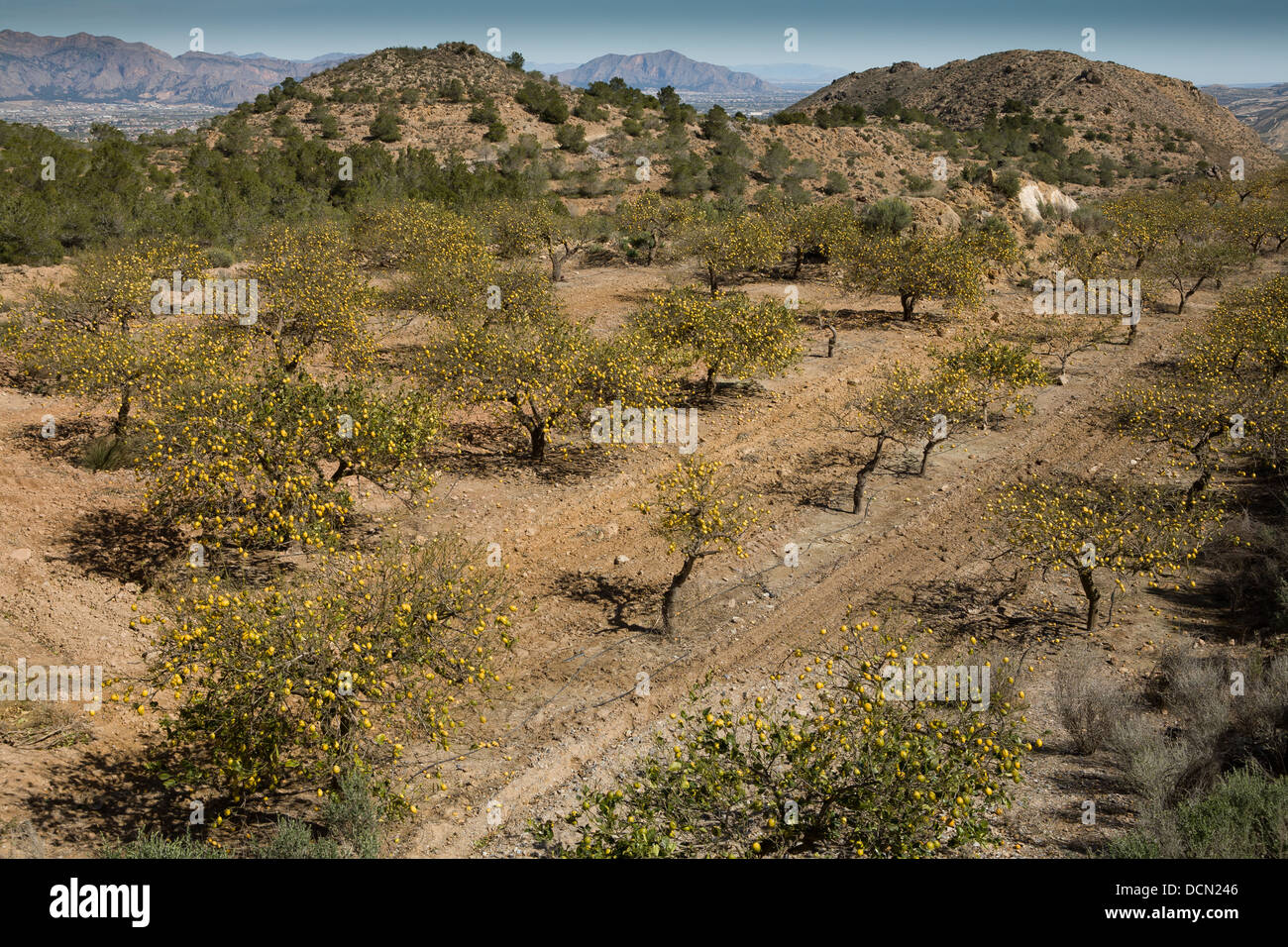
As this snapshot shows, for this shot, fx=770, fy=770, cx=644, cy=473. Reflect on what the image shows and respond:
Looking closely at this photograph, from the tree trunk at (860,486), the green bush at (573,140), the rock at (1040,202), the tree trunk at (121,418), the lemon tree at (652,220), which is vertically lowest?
the tree trunk at (860,486)

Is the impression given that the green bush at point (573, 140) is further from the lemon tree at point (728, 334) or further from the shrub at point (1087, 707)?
the shrub at point (1087, 707)

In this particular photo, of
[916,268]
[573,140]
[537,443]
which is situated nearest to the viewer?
[537,443]

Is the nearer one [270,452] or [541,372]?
[270,452]

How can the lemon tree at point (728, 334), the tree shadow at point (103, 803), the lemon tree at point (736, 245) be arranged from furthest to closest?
the lemon tree at point (736, 245)
the lemon tree at point (728, 334)
the tree shadow at point (103, 803)

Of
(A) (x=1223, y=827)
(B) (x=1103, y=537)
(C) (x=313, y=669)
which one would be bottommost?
(A) (x=1223, y=827)

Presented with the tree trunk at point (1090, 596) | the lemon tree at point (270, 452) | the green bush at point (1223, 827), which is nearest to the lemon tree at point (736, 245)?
the lemon tree at point (270, 452)

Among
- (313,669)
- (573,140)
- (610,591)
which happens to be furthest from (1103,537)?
(573,140)

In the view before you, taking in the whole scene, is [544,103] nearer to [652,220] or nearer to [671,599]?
[652,220]

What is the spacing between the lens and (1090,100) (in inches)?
3597

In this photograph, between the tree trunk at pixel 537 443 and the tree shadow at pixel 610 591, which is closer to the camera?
the tree shadow at pixel 610 591

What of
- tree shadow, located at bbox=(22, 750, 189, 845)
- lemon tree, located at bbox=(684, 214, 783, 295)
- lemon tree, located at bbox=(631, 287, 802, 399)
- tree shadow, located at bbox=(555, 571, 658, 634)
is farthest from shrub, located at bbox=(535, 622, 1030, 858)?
lemon tree, located at bbox=(684, 214, 783, 295)

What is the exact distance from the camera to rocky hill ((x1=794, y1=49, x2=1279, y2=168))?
278 feet

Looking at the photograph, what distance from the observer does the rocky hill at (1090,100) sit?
3342 inches

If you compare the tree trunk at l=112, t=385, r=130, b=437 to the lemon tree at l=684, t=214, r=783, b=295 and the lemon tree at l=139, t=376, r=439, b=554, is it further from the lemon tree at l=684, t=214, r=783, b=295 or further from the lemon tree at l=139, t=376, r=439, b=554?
the lemon tree at l=684, t=214, r=783, b=295
